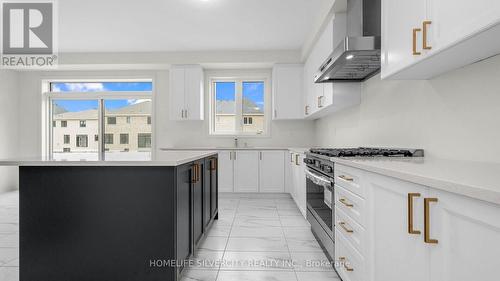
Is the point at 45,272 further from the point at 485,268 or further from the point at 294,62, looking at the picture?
the point at 294,62

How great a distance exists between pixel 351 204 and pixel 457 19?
1.08m

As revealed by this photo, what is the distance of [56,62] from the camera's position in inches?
212

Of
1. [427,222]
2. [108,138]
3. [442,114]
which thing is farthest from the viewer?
[108,138]

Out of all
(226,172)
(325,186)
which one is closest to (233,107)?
(226,172)

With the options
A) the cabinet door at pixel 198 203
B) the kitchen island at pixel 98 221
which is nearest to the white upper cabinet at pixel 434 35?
the kitchen island at pixel 98 221

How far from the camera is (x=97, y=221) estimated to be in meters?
1.75

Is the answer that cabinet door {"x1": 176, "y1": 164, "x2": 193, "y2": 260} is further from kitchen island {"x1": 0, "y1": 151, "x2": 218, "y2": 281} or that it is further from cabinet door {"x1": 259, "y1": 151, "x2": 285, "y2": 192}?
cabinet door {"x1": 259, "y1": 151, "x2": 285, "y2": 192}

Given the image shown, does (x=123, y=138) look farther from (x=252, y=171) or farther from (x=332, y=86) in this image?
(x=332, y=86)

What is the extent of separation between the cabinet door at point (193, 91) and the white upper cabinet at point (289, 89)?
145cm

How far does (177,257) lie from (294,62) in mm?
4302

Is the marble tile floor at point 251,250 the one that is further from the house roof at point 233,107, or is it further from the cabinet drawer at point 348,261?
the house roof at point 233,107

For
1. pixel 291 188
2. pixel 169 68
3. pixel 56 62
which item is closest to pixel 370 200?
pixel 291 188

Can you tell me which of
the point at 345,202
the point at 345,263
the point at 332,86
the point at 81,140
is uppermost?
the point at 332,86

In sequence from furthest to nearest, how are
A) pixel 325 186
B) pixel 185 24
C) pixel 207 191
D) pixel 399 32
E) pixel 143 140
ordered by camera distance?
pixel 143 140, pixel 185 24, pixel 207 191, pixel 325 186, pixel 399 32
